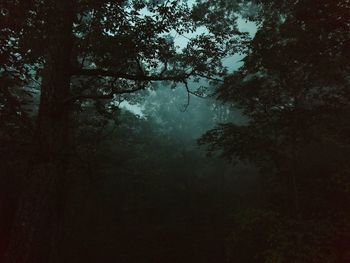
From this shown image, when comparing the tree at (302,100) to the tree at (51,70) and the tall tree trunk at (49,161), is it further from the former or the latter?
the tall tree trunk at (49,161)

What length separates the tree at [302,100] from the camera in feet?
27.1

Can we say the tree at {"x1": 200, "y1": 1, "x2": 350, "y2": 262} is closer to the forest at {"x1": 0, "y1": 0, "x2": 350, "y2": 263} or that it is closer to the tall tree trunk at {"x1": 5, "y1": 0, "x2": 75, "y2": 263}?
the forest at {"x1": 0, "y1": 0, "x2": 350, "y2": 263}

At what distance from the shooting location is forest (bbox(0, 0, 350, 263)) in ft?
23.0

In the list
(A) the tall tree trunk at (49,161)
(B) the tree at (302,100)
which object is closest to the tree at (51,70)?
(A) the tall tree trunk at (49,161)

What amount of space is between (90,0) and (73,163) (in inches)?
236

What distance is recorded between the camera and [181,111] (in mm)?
9938

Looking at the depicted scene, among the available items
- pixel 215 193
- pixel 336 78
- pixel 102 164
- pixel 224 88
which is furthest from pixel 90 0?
pixel 215 193

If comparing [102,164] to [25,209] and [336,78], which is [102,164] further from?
[336,78]

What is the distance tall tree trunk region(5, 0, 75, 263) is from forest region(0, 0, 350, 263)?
0.07 ft

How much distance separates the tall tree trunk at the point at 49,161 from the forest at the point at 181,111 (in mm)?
23

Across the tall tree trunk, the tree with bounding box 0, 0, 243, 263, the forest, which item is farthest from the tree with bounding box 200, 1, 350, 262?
the tall tree trunk

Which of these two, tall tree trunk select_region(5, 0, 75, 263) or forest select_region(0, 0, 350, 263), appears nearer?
tall tree trunk select_region(5, 0, 75, 263)

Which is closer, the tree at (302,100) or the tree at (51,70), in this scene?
the tree at (51,70)

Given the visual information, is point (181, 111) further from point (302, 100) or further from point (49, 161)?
point (49, 161)
